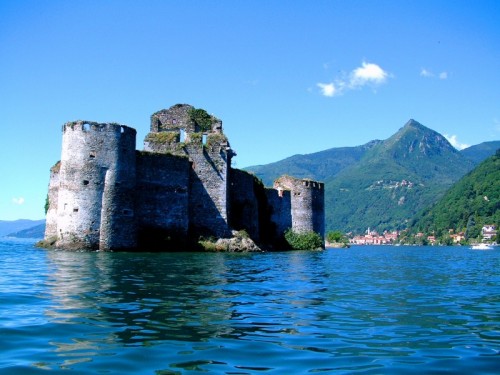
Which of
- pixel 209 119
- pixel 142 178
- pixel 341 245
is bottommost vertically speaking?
pixel 341 245

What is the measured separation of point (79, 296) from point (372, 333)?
21.1 ft

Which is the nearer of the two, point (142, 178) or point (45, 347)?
point (45, 347)

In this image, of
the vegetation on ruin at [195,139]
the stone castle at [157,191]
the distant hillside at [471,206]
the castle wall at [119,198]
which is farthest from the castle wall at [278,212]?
the distant hillside at [471,206]

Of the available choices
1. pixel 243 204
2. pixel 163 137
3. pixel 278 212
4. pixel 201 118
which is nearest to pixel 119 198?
pixel 163 137

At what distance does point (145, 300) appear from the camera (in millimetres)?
11711

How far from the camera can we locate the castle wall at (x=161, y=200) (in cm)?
3566

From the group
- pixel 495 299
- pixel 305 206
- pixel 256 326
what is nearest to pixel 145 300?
pixel 256 326

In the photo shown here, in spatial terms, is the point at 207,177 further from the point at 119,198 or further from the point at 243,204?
the point at 119,198

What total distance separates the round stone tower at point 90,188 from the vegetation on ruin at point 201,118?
11163 mm

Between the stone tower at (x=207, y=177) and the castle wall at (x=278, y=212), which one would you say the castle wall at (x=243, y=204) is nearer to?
the stone tower at (x=207, y=177)

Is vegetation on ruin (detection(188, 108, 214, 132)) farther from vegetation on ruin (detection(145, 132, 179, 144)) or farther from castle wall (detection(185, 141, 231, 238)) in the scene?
castle wall (detection(185, 141, 231, 238))

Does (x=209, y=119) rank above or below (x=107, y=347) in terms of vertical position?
above

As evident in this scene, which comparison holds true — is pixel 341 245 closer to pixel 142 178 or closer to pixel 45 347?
pixel 142 178

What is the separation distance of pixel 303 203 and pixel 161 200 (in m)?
17.3
